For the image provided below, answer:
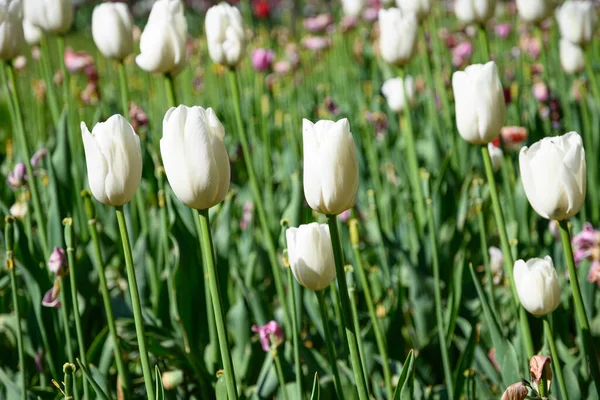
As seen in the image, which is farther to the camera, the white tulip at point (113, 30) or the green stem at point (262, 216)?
the white tulip at point (113, 30)

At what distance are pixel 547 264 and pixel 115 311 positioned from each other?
1.05 m

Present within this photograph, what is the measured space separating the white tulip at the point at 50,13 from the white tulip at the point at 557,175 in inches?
54.3

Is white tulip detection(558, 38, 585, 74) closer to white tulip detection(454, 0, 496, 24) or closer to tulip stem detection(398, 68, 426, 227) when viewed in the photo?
white tulip detection(454, 0, 496, 24)

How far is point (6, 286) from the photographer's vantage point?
5.92ft

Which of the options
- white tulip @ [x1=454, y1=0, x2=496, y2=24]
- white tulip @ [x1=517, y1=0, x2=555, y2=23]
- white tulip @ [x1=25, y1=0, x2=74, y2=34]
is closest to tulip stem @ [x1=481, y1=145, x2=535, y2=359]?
white tulip @ [x1=454, y1=0, x2=496, y2=24]

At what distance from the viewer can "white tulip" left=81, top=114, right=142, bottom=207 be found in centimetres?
100

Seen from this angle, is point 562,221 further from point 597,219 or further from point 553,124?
point 553,124

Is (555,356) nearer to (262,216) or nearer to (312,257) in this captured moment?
(312,257)

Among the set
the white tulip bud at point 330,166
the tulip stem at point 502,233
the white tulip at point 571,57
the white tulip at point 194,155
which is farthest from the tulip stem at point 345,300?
the white tulip at point 571,57

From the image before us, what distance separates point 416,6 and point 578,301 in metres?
1.34

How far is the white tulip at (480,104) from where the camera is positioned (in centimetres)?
125

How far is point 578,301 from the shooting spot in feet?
3.71

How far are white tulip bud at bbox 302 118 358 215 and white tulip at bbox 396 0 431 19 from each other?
4.48 ft

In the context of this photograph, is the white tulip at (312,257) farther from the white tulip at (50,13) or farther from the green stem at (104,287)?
the white tulip at (50,13)
